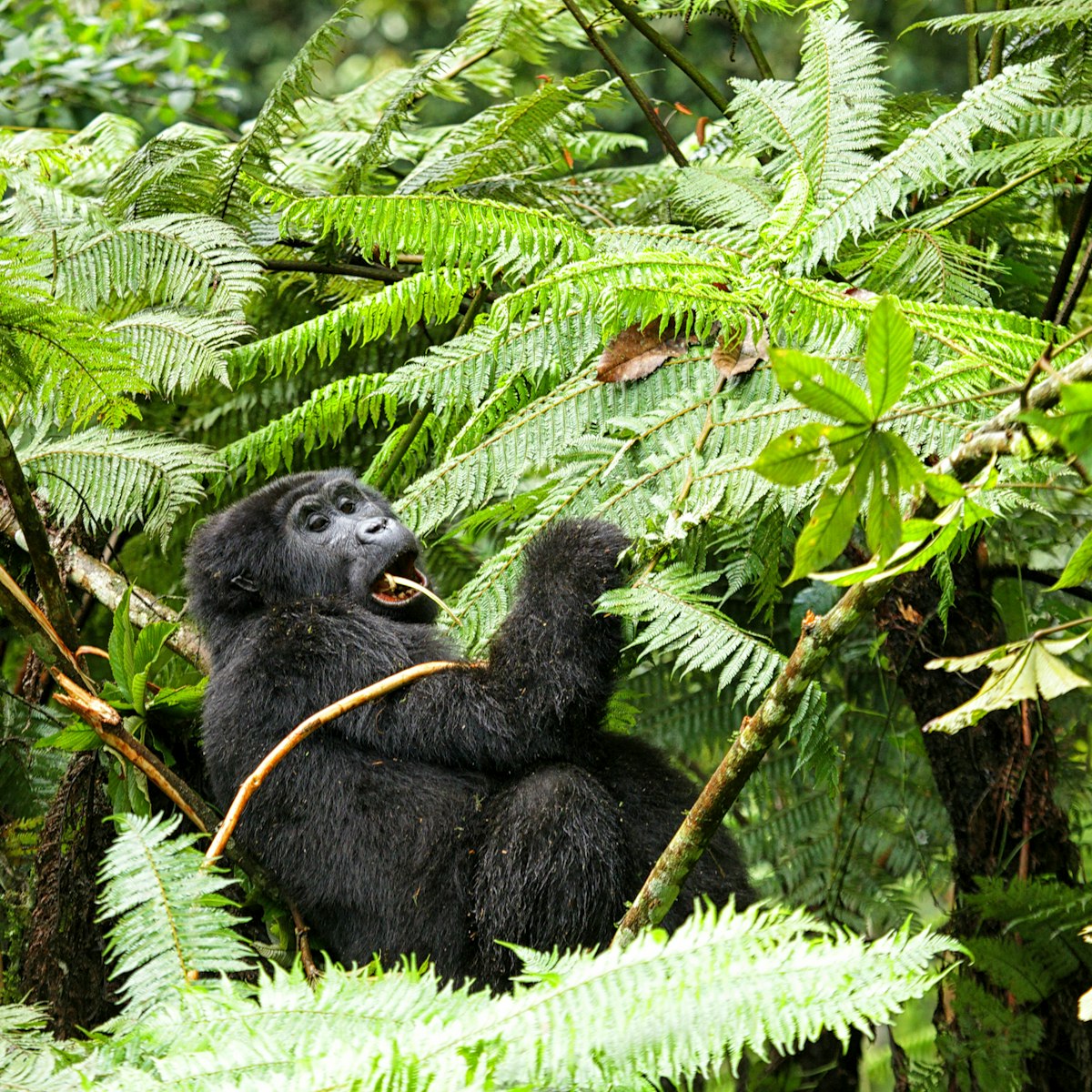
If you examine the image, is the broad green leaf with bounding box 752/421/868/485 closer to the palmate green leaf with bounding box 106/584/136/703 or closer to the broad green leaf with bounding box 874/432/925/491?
the broad green leaf with bounding box 874/432/925/491

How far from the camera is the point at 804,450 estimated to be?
125 cm

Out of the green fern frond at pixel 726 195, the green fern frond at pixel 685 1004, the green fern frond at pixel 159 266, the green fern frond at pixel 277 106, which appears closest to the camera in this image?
the green fern frond at pixel 685 1004

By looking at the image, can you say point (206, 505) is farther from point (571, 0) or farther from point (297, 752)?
point (571, 0)

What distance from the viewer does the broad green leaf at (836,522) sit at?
1253 mm

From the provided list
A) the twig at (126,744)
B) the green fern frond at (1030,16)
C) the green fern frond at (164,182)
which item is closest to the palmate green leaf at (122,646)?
the twig at (126,744)

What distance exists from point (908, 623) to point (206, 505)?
2.18m

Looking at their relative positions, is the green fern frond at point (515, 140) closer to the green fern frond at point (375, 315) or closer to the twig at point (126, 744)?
the green fern frond at point (375, 315)

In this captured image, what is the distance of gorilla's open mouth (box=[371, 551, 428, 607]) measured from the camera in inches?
117

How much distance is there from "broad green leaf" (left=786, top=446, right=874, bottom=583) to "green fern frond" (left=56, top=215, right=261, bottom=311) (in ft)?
7.51

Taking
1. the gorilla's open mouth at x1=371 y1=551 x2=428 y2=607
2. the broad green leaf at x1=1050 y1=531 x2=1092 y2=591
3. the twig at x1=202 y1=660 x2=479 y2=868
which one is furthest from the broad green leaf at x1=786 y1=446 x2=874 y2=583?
the gorilla's open mouth at x1=371 y1=551 x2=428 y2=607

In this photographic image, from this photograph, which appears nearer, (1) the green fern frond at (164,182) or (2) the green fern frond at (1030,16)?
(2) the green fern frond at (1030,16)

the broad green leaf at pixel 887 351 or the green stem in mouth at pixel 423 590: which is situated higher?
the broad green leaf at pixel 887 351

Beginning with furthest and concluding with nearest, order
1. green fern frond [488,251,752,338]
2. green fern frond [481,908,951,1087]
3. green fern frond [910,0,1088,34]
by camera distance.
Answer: green fern frond [910,0,1088,34]
green fern frond [488,251,752,338]
green fern frond [481,908,951,1087]

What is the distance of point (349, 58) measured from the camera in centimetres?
1033
